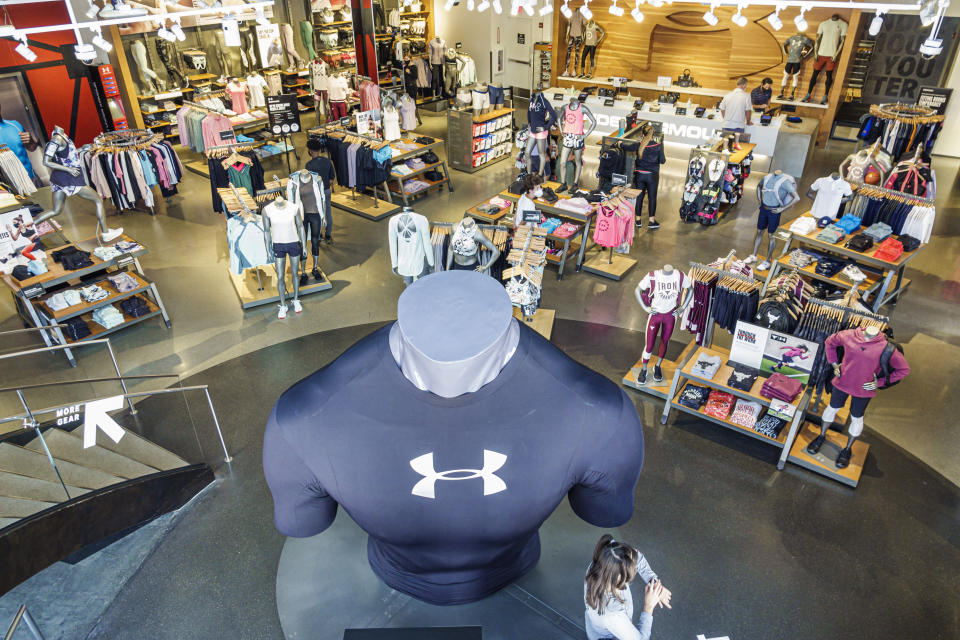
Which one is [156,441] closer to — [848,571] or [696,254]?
[848,571]

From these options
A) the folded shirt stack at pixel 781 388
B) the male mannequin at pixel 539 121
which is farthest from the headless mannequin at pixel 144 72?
the folded shirt stack at pixel 781 388

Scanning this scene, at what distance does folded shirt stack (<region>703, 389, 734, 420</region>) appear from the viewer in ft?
17.8

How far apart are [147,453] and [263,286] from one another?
10.5 ft

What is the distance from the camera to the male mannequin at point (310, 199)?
7.27 meters

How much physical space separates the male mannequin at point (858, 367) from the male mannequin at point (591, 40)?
12241 millimetres

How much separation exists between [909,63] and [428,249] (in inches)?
481

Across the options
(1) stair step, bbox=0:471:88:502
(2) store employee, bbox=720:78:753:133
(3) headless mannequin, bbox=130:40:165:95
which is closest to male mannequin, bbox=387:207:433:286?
(1) stair step, bbox=0:471:88:502

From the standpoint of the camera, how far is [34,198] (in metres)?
10.9

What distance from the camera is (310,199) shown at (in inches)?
304

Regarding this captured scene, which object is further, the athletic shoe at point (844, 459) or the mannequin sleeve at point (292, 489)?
the athletic shoe at point (844, 459)

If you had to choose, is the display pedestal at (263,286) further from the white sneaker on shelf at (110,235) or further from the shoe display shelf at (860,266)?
the shoe display shelf at (860,266)

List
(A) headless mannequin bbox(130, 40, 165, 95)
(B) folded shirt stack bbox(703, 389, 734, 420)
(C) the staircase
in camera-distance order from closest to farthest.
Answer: (C) the staircase → (B) folded shirt stack bbox(703, 389, 734, 420) → (A) headless mannequin bbox(130, 40, 165, 95)

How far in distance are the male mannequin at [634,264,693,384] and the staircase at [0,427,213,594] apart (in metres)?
4.02

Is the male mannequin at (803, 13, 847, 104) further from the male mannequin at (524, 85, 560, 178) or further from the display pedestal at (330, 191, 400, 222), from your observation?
the display pedestal at (330, 191, 400, 222)
